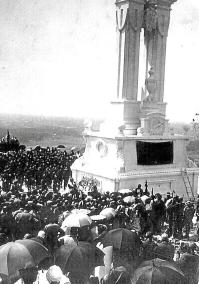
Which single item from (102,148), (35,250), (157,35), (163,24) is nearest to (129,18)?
(157,35)

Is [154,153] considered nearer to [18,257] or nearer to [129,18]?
[129,18]

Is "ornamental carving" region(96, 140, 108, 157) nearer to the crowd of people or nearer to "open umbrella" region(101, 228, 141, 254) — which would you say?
the crowd of people

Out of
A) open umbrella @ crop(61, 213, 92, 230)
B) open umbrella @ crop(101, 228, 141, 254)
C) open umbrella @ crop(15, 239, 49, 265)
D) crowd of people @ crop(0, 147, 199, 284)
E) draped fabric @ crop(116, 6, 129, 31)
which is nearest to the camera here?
open umbrella @ crop(15, 239, 49, 265)

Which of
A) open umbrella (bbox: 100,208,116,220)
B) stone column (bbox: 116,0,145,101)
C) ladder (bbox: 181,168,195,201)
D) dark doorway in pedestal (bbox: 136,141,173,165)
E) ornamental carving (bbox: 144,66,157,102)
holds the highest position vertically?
stone column (bbox: 116,0,145,101)

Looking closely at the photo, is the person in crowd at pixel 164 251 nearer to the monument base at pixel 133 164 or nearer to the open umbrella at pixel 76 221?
the open umbrella at pixel 76 221

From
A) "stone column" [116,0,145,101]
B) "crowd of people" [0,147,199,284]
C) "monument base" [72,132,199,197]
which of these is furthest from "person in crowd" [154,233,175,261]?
"stone column" [116,0,145,101]

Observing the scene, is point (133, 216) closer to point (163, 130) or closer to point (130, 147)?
point (130, 147)
